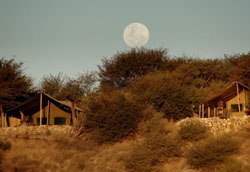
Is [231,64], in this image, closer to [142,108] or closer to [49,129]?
[142,108]

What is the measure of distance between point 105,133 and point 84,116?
9.87 feet

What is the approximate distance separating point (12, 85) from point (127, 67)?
18063 millimetres

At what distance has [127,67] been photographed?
50719mm

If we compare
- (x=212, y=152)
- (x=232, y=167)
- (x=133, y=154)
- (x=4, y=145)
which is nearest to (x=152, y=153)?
(x=133, y=154)

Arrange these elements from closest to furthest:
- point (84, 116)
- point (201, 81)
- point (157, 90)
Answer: point (84, 116) → point (157, 90) → point (201, 81)

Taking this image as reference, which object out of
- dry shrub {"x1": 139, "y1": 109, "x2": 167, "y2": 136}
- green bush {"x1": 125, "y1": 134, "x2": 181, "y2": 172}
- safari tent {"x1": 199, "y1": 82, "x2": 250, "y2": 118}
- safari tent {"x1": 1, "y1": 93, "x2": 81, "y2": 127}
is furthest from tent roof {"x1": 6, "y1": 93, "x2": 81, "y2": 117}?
green bush {"x1": 125, "y1": 134, "x2": 181, "y2": 172}

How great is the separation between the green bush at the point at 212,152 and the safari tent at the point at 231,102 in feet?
35.2

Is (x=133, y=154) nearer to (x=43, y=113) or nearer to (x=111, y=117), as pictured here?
(x=111, y=117)

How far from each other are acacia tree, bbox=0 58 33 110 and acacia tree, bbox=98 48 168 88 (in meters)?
13.1

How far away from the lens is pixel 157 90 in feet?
119

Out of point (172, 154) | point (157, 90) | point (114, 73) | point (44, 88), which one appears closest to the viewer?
point (172, 154)

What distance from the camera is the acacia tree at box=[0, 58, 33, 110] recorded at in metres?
38.3

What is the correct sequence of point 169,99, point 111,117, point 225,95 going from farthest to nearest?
point 169,99, point 225,95, point 111,117

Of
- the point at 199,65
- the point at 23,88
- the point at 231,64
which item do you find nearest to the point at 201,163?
the point at 23,88
